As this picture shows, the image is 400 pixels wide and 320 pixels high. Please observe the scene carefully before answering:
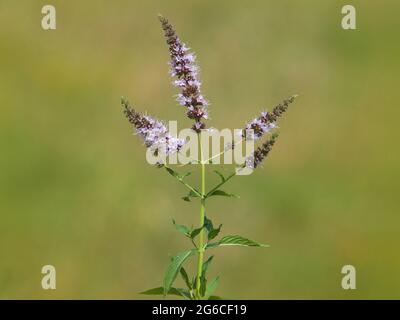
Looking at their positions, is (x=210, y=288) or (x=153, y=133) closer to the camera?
(x=153, y=133)

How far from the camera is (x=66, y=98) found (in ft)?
32.1

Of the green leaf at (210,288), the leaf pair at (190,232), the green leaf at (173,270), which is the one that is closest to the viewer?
the green leaf at (173,270)

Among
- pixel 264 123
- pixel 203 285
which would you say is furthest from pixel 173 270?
pixel 264 123

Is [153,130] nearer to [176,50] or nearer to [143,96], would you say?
[176,50]

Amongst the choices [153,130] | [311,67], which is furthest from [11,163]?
[153,130]

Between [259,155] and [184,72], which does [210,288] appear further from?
[184,72]

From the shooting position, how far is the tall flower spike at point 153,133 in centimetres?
346

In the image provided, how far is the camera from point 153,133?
11.3ft

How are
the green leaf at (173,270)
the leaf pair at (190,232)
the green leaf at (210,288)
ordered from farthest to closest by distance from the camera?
the green leaf at (210,288), the leaf pair at (190,232), the green leaf at (173,270)

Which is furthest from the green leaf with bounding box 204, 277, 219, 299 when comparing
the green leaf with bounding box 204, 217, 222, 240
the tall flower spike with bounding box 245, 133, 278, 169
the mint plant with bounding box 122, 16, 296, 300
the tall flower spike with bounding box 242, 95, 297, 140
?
the tall flower spike with bounding box 242, 95, 297, 140

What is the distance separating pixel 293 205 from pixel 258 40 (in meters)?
2.66

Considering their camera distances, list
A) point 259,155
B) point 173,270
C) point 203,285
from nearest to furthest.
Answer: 1. point 173,270
2. point 203,285
3. point 259,155

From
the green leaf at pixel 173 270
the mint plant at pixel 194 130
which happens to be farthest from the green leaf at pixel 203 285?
the green leaf at pixel 173 270

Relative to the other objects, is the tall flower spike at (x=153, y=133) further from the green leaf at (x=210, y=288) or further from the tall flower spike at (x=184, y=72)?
the green leaf at (x=210, y=288)
